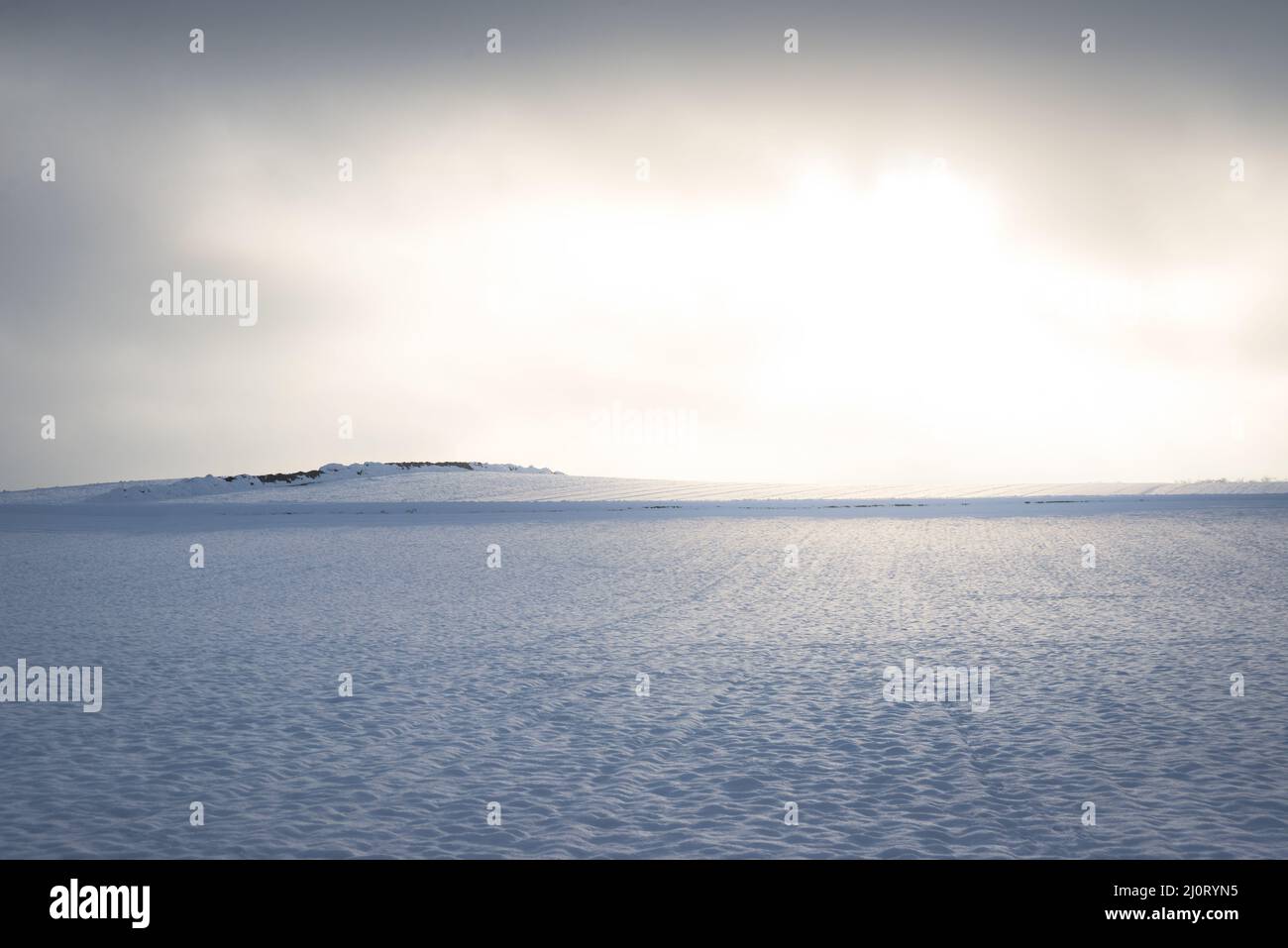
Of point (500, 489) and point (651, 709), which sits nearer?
point (651, 709)

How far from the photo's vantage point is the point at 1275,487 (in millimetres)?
48531

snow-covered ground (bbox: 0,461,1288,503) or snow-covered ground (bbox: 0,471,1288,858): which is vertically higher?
snow-covered ground (bbox: 0,461,1288,503)

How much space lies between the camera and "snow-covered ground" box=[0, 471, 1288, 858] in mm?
5613

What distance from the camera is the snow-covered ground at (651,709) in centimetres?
561

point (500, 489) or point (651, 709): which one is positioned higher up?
point (500, 489)

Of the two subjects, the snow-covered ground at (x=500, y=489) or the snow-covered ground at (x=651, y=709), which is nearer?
the snow-covered ground at (x=651, y=709)

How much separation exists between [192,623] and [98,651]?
2.17 meters

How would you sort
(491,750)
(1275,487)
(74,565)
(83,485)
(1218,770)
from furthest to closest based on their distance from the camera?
1. (83,485)
2. (1275,487)
3. (74,565)
4. (491,750)
5. (1218,770)

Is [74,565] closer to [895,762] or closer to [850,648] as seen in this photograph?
[850,648]

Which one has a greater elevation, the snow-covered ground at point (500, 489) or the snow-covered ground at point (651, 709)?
the snow-covered ground at point (500, 489)

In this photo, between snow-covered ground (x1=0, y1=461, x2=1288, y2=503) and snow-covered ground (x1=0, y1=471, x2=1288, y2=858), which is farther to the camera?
snow-covered ground (x1=0, y1=461, x2=1288, y2=503)

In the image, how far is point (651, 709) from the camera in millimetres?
8391
